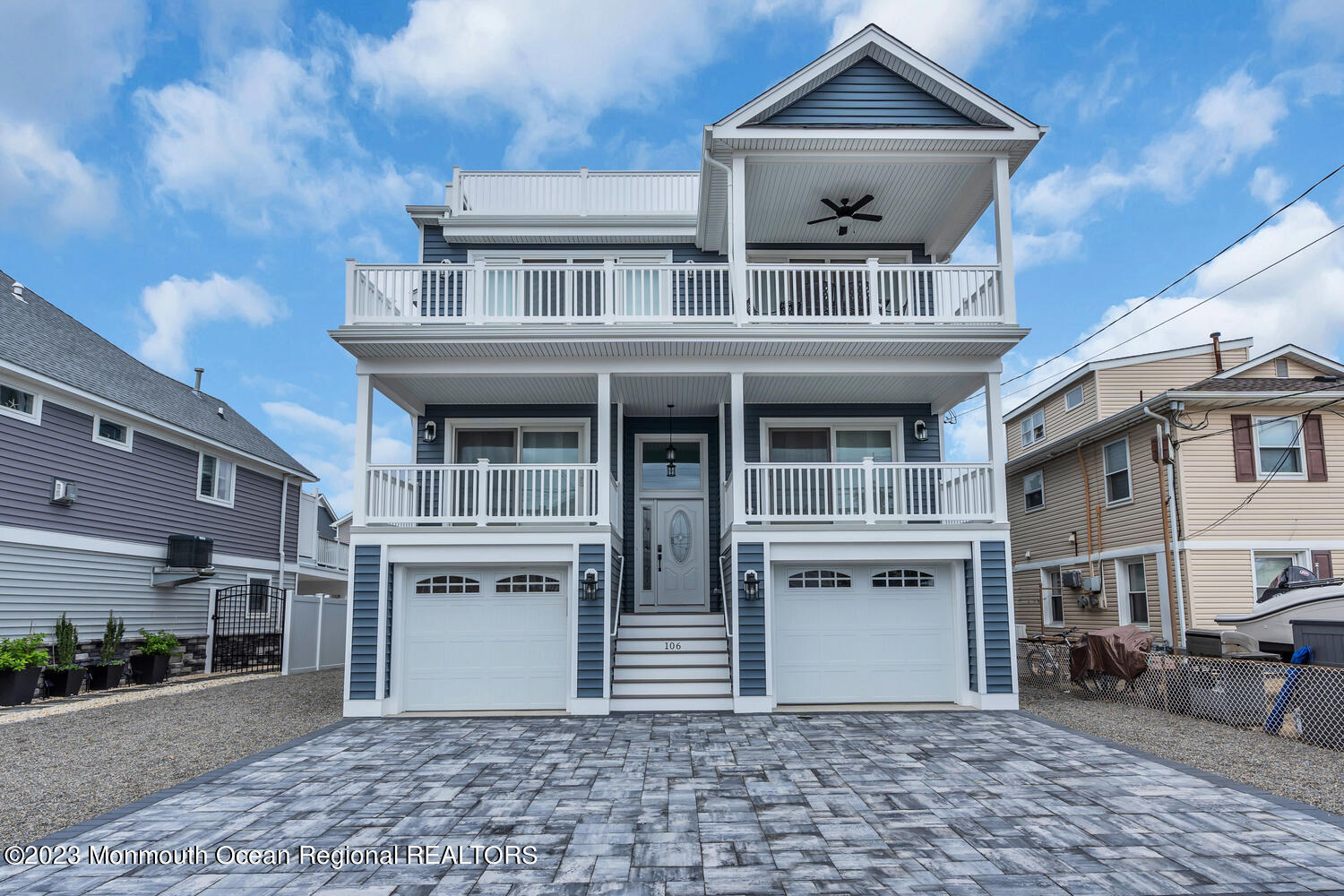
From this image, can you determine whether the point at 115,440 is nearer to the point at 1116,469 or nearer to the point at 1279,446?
the point at 1116,469

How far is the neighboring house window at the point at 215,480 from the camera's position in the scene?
15.9 m

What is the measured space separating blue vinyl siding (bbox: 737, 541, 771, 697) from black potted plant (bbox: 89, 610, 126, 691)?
9.75 m

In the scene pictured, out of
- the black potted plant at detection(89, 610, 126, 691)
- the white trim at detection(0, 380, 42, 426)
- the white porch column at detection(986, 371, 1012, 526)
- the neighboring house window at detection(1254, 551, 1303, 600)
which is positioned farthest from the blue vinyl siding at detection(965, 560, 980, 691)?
the white trim at detection(0, 380, 42, 426)

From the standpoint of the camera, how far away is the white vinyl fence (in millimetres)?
14930

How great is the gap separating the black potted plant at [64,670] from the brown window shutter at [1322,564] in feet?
63.5

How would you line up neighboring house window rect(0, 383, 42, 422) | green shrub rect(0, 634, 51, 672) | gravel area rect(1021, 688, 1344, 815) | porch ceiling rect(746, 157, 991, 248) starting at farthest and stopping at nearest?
neighboring house window rect(0, 383, 42, 422) < porch ceiling rect(746, 157, 991, 248) < green shrub rect(0, 634, 51, 672) < gravel area rect(1021, 688, 1344, 815)

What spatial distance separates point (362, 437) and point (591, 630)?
373 centimetres

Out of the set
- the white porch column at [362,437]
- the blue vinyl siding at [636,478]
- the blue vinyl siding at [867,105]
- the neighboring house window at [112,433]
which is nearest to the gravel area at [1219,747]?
the blue vinyl siding at [636,478]

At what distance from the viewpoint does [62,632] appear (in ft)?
37.7

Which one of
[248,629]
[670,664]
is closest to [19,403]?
[248,629]

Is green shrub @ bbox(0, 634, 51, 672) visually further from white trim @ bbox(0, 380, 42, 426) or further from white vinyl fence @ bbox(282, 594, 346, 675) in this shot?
white vinyl fence @ bbox(282, 594, 346, 675)

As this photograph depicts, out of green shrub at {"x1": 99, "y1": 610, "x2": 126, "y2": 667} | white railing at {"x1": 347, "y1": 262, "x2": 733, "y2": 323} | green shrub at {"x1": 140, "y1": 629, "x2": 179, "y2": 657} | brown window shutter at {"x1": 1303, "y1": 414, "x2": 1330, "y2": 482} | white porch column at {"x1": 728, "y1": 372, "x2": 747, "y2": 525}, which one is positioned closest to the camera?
white porch column at {"x1": 728, "y1": 372, "x2": 747, "y2": 525}

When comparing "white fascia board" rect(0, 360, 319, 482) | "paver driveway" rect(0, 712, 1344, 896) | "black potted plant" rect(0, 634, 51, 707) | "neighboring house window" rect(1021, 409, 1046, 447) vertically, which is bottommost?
"paver driveway" rect(0, 712, 1344, 896)

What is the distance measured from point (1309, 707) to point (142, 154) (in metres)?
29.5
